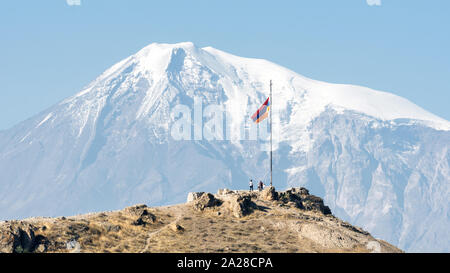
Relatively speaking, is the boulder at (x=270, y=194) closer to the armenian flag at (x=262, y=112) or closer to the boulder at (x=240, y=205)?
the boulder at (x=240, y=205)

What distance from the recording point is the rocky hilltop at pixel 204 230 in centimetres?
8756

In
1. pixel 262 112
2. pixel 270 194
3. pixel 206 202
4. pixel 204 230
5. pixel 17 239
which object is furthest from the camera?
pixel 262 112

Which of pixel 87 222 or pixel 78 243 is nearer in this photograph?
pixel 78 243

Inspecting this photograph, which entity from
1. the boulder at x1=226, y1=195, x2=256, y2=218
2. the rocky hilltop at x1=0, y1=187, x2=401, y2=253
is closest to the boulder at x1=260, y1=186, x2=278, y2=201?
the rocky hilltop at x1=0, y1=187, x2=401, y2=253

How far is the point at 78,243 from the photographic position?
87.1 metres

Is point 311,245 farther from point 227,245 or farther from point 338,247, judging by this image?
point 227,245

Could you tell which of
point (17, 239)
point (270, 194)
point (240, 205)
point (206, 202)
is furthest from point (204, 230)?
point (17, 239)

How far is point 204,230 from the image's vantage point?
9494 cm

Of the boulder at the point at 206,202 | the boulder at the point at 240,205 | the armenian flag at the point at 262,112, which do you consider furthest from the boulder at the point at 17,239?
the armenian flag at the point at 262,112

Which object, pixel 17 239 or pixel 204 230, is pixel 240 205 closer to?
pixel 204 230
